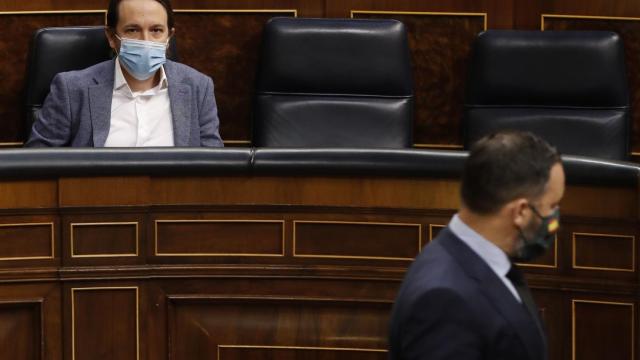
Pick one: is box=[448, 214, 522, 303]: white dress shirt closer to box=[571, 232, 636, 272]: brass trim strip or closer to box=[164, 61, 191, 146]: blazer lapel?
box=[571, 232, 636, 272]: brass trim strip

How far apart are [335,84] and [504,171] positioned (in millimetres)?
1194

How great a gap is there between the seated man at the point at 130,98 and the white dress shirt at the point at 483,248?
0.99 meters

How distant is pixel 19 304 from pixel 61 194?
0.15 metres

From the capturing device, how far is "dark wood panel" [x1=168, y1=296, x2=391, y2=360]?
5.28ft

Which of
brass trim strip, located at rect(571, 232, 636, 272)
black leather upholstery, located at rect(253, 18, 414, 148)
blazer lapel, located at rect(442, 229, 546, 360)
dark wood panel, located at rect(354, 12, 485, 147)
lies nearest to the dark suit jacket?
blazer lapel, located at rect(442, 229, 546, 360)

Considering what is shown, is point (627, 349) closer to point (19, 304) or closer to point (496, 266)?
point (496, 266)

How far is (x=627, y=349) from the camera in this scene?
1528mm

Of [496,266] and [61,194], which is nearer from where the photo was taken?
[496,266]

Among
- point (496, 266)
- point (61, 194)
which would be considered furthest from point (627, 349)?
point (61, 194)

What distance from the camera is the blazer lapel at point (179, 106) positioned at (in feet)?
6.31

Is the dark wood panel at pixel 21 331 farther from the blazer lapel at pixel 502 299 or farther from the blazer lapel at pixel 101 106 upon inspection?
the blazer lapel at pixel 502 299

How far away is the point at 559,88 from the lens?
2137mm

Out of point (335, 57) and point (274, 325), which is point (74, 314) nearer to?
point (274, 325)

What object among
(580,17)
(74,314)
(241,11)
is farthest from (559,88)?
(74,314)
